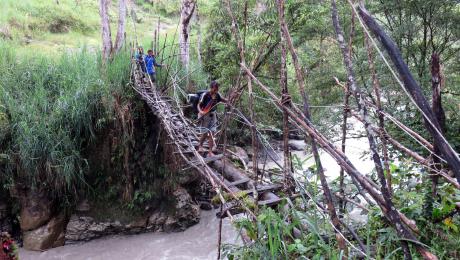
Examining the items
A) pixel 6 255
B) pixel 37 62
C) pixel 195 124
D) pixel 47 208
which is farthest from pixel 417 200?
pixel 37 62

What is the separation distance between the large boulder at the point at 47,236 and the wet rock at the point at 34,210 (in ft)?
0.28

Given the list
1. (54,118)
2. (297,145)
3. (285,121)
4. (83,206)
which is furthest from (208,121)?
(297,145)

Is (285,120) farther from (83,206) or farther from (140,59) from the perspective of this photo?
(83,206)

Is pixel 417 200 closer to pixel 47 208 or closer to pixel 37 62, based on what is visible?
pixel 47 208

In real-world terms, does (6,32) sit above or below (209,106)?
above

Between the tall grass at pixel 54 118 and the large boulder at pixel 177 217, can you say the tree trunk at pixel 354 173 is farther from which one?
the large boulder at pixel 177 217

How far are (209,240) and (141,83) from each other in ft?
8.63

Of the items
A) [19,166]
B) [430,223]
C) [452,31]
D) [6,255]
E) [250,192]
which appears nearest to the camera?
[430,223]

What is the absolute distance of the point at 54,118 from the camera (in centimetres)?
534

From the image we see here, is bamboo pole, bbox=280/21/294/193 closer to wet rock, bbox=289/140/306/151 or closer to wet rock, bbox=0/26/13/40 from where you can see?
wet rock, bbox=289/140/306/151

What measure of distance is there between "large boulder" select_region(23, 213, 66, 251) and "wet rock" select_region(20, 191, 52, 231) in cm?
9

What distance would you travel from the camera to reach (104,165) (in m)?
5.87

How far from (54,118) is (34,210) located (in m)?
1.41

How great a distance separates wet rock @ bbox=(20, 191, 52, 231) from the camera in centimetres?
544
